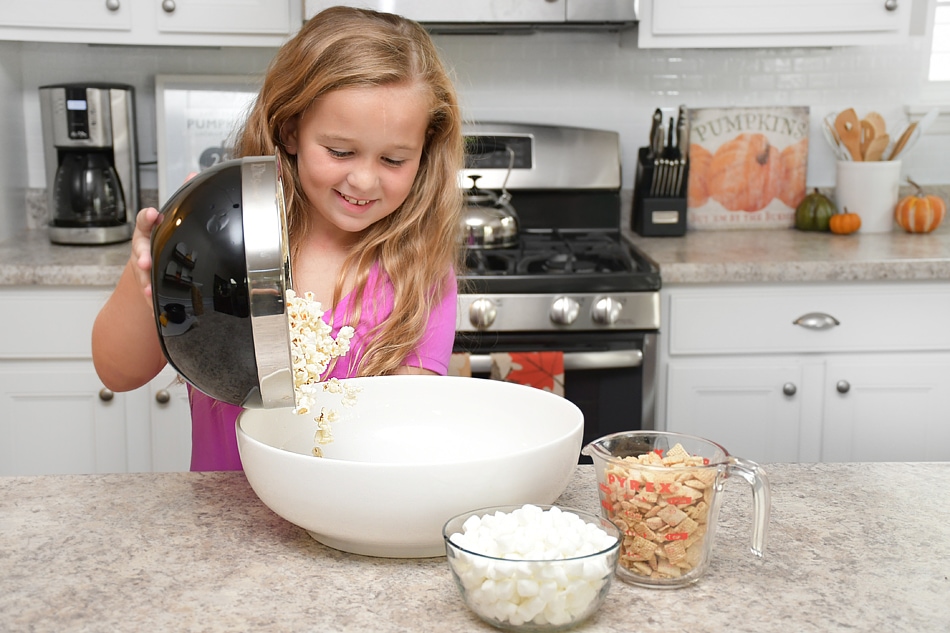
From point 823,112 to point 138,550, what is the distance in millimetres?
2536

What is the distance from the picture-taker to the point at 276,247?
0.82 meters

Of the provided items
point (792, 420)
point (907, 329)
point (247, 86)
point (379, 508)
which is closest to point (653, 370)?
point (792, 420)

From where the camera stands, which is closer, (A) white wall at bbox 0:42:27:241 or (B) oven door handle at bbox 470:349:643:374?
(B) oven door handle at bbox 470:349:643:374

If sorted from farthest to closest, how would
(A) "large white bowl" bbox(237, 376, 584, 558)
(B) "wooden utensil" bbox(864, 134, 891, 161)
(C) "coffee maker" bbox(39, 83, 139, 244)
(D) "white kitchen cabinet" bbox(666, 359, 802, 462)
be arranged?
(B) "wooden utensil" bbox(864, 134, 891, 161) < (C) "coffee maker" bbox(39, 83, 139, 244) < (D) "white kitchen cabinet" bbox(666, 359, 802, 462) < (A) "large white bowl" bbox(237, 376, 584, 558)

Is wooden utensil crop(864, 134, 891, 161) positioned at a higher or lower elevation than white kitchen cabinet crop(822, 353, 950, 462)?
higher

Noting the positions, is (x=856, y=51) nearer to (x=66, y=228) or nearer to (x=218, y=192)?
A: (x=66, y=228)

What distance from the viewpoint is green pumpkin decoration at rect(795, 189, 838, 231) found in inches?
110

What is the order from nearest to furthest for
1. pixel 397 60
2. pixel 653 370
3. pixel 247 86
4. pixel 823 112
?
pixel 397 60
pixel 653 370
pixel 247 86
pixel 823 112

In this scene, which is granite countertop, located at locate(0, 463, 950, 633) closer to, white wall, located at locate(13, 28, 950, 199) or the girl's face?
the girl's face

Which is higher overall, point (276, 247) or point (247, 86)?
point (247, 86)

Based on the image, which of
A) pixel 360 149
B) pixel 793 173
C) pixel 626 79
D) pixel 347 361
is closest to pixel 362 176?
pixel 360 149

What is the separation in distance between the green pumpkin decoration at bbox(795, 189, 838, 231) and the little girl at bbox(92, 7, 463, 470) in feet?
5.28

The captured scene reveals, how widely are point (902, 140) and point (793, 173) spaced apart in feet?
0.99

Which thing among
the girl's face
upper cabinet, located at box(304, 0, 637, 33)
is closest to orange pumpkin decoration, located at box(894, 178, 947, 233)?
upper cabinet, located at box(304, 0, 637, 33)
